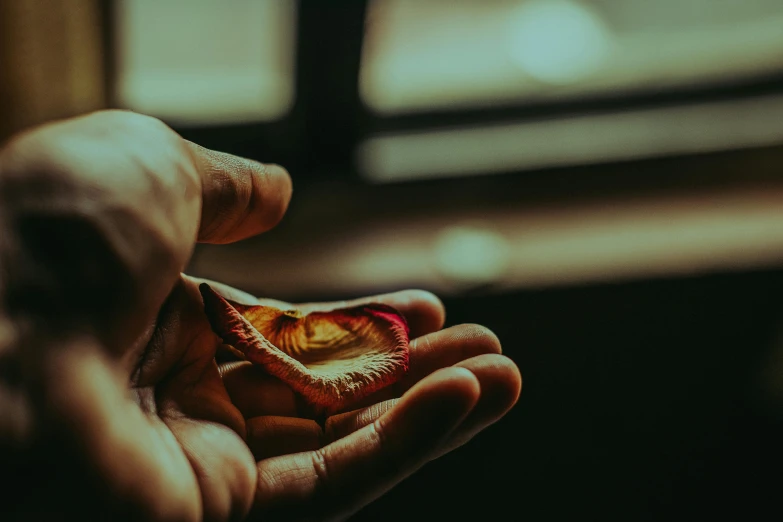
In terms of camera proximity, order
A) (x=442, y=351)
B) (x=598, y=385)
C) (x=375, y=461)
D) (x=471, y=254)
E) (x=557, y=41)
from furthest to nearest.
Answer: (x=557, y=41) → (x=471, y=254) → (x=598, y=385) → (x=442, y=351) → (x=375, y=461)

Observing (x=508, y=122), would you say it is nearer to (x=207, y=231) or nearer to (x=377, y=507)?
(x=377, y=507)

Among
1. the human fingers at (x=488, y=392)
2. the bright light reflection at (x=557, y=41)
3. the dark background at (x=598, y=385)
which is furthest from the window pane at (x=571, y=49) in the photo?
the human fingers at (x=488, y=392)

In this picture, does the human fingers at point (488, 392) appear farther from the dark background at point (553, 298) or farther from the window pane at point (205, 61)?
the window pane at point (205, 61)

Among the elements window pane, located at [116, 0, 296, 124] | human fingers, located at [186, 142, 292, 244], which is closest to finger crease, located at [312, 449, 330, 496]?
human fingers, located at [186, 142, 292, 244]

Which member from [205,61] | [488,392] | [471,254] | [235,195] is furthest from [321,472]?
[205,61]

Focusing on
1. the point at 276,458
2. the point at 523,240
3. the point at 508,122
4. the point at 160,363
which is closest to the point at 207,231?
the point at 160,363

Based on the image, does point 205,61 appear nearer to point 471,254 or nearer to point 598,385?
point 471,254

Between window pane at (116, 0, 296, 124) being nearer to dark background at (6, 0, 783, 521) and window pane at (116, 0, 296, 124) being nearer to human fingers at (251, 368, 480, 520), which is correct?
dark background at (6, 0, 783, 521)
